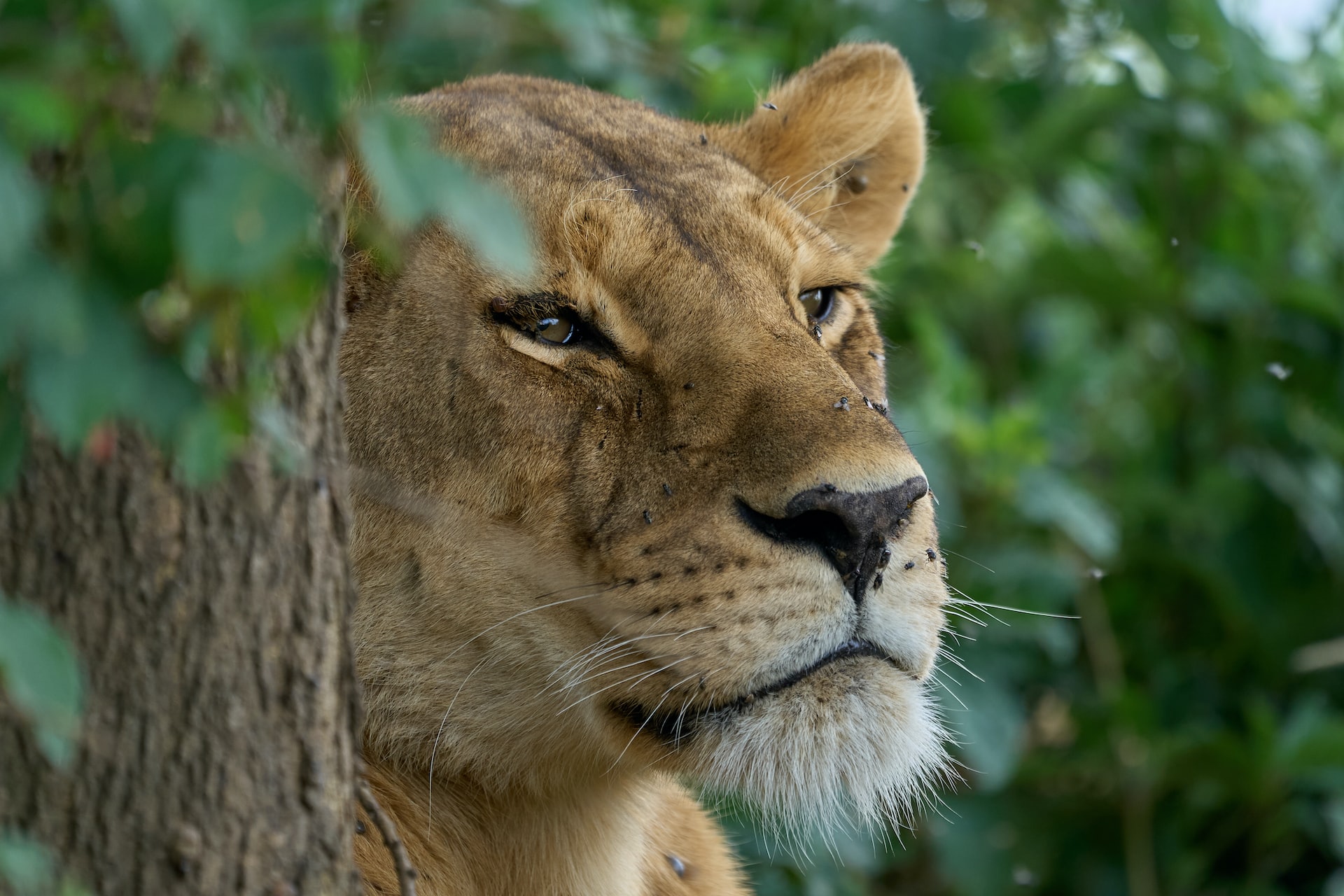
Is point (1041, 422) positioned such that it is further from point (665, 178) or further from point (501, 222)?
point (501, 222)

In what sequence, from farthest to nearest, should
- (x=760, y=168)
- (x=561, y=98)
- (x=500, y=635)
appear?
(x=760, y=168)
(x=561, y=98)
(x=500, y=635)

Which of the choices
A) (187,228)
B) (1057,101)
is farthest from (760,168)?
(187,228)

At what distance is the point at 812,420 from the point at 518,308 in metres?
0.58

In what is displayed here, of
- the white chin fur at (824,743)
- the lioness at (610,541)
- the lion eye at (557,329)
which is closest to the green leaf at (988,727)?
the lioness at (610,541)

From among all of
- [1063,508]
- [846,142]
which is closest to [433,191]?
[846,142]

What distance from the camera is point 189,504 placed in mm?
1392

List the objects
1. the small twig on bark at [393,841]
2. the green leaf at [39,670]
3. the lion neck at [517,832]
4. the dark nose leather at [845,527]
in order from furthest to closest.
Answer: the lion neck at [517,832], the dark nose leather at [845,527], the small twig on bark at [393,841], the green leaf at [39,670]

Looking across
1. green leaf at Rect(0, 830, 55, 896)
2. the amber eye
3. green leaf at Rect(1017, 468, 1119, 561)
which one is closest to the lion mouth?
the amber eye

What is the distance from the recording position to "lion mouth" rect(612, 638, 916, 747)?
221cm

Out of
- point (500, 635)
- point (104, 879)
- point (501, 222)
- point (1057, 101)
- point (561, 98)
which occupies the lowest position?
point (1057, 101)

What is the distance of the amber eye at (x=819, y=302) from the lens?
118 inches

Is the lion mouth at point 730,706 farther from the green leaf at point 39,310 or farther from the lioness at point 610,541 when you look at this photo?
the green leaf at point 39,310

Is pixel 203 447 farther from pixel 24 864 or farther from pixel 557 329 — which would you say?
pixel 557 329

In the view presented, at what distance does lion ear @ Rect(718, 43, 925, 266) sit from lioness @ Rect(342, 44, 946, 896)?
0.56 meters
